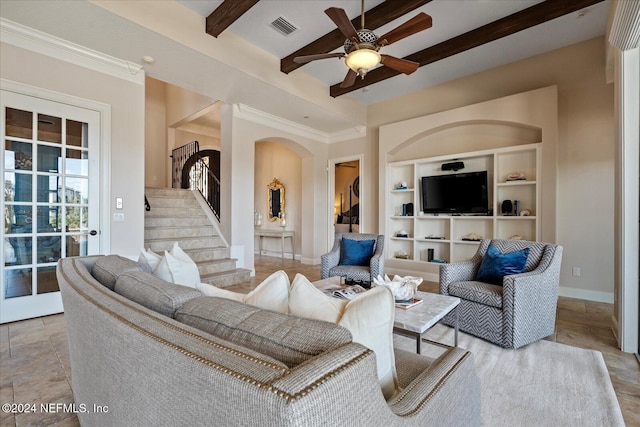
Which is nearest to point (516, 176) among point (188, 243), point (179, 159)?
point (188, 243)

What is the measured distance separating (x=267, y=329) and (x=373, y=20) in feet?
12.1

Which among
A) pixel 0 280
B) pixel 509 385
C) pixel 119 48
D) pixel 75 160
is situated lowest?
pixel 509 385

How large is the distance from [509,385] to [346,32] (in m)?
3.13

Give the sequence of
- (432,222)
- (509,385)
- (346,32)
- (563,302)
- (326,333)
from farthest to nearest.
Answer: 1. (432,222)
2. (563,302)
3. (346,32)
4. (509,385)
5. (326,333)

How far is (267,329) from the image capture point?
0.78m

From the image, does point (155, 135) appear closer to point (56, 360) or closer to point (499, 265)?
point (56, 360)

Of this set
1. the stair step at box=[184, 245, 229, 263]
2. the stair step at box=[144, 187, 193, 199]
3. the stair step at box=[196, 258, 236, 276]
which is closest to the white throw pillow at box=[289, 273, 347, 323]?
the stair step at box=[196, 258, 236, 276]

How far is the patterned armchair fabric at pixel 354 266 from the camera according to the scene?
3711mm

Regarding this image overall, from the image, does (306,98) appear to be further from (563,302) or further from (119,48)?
(563,302)

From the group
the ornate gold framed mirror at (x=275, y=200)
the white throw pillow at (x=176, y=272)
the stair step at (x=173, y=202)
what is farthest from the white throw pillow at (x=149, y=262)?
the ornate gold framed mirror at (x=275, y=200)

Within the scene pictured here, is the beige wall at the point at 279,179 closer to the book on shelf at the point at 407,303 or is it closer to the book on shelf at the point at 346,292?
the book on shelf at the point at 346,292

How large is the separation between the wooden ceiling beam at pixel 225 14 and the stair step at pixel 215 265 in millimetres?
3194

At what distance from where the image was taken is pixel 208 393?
1.87ft

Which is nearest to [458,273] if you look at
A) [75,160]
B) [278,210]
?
[75,160]
